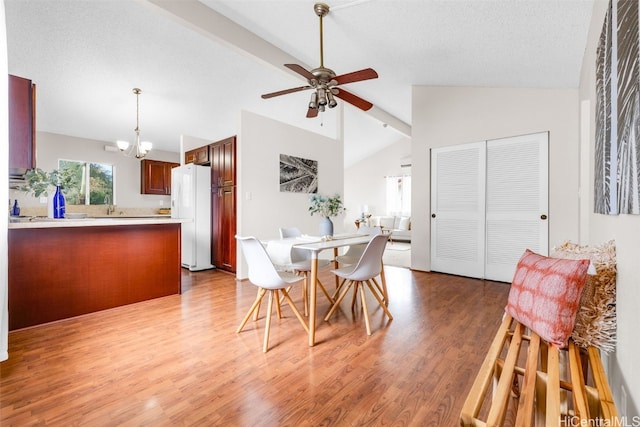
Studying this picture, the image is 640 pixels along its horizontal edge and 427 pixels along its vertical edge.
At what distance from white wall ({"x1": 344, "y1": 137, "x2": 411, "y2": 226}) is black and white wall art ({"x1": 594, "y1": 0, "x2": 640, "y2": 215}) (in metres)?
7.58

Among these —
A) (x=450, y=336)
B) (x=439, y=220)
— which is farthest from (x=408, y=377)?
(x=439, y=220)

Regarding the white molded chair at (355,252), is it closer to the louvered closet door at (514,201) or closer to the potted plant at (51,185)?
the louvered closet door at (514,201)

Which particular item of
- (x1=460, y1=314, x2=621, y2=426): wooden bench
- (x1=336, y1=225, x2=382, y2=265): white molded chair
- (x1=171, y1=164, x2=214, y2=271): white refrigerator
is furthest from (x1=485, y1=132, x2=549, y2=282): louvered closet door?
(x1=171, y1=164, x2=214, y2=271): white refrigerator

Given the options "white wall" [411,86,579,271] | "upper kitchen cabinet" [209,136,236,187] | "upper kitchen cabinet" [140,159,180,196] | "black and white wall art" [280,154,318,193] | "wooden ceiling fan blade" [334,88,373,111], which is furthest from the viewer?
"upper kitchen cabinet" [140,159,180,196]

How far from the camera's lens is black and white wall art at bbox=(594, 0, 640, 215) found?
90 centimetres

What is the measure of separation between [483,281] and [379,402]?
3113mm

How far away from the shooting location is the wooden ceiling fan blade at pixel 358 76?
217 cm

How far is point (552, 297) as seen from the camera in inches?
46.1

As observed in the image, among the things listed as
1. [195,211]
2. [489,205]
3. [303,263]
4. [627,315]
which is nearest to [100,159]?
[195,211]

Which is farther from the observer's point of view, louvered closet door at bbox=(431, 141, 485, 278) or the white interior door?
louvered closet door at bbox=(431, 141, 485, 278)

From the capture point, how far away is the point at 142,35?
3.06 meters

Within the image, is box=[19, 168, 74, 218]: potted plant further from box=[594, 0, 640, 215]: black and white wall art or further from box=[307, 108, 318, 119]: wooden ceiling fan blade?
box=[594, 0, 640, 215]: black and white wall art

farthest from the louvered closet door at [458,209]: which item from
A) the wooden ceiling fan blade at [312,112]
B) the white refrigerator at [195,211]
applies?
the white refrigerator at [195,211]

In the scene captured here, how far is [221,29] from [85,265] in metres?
2.72
